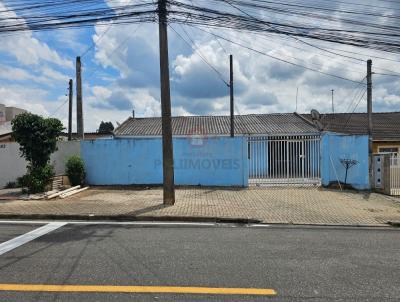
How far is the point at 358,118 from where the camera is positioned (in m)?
31.5

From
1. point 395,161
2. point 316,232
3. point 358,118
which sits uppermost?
point 358,118

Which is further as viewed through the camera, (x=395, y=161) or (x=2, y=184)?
(x=2, y=184)

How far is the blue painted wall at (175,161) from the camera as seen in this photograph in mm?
15875

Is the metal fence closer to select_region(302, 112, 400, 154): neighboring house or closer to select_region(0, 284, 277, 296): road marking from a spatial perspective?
select_region(302, 112, 400, 154): neighboring house

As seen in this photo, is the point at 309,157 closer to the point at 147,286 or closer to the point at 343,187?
the point at 343,187

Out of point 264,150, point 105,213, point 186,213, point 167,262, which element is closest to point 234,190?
point 264,150

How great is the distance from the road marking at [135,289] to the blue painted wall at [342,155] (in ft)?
39.1

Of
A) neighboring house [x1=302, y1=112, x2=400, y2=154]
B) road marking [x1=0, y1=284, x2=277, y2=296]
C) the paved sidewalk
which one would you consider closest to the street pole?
the paved sidewalk

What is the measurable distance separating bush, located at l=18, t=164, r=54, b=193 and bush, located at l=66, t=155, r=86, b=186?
151cm

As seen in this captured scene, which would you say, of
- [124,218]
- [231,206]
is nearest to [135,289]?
[124,218]

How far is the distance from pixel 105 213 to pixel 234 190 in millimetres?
5828

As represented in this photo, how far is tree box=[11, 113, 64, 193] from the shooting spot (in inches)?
543

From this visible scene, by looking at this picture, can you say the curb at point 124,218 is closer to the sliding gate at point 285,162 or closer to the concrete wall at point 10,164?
the sliding gate at point 285,162

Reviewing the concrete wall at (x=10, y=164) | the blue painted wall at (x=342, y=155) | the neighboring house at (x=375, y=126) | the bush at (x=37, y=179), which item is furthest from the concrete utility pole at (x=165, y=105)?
the neighboring house at (x=375, y=126)
